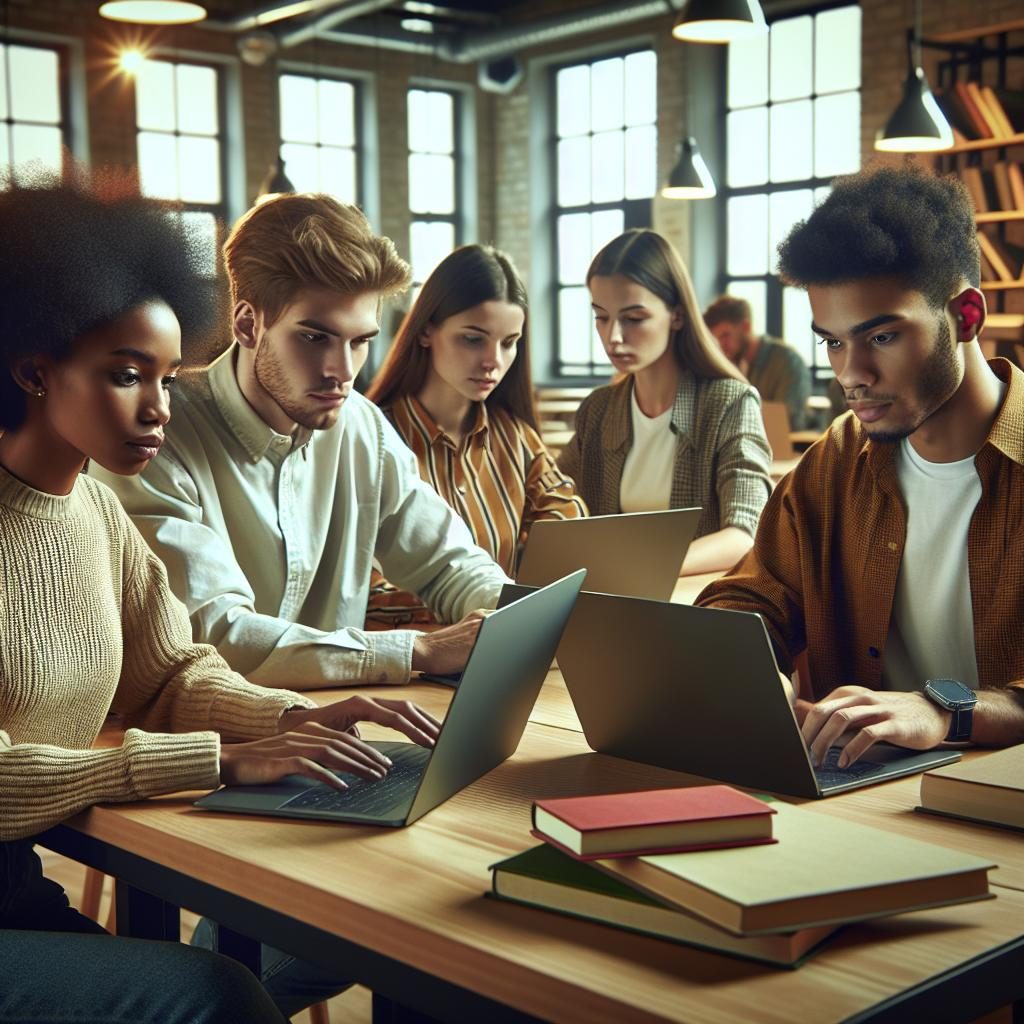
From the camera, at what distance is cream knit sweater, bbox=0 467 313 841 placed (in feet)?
4.51

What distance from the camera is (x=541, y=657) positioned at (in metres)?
1.47

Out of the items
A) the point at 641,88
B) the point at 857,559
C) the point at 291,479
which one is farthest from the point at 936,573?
the point at 641,88

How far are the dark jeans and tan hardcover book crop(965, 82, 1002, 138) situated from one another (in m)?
6.73

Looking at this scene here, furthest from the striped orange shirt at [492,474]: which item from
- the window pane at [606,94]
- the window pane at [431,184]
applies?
the window pane at [431,184]

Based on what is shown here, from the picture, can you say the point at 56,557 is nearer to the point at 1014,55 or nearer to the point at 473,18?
the point at 1014,55

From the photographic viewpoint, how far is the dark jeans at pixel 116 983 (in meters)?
1.22

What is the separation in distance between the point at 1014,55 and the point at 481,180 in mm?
4935

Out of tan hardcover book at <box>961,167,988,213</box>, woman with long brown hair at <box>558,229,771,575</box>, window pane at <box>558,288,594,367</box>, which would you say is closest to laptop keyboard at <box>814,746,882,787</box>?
woman with long brown hair at <box>558,229,771,575</box>

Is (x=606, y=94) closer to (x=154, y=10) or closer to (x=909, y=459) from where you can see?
(x=154, y=10)

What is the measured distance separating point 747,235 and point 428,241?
2862 millimetres

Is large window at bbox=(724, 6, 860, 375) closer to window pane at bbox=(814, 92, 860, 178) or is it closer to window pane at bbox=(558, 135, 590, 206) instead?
window pane at bbox=(814, 92, 860, 178)

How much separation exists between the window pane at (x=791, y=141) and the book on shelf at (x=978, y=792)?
814 cm

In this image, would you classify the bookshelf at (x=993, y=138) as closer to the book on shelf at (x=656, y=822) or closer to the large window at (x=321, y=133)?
the large window at (x=321, y=133)

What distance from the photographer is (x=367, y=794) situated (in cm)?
138
